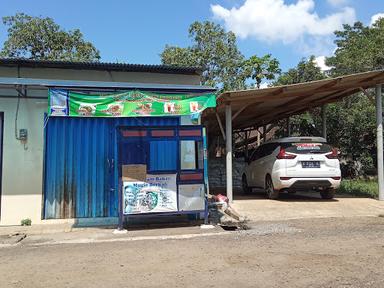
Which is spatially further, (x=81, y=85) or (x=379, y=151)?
(x=379, y=151)

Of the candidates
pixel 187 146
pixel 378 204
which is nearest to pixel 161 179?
pixel 187 146

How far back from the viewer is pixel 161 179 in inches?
374

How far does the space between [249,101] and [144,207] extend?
4872 millimetres

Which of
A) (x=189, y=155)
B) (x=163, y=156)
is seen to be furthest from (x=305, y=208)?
(x=163, y=156)

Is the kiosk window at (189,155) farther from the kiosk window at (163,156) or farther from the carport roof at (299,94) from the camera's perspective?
the carport roof at (299,94)

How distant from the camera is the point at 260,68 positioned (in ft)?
93.1

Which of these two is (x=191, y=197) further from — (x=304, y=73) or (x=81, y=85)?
(x=304, y=73)

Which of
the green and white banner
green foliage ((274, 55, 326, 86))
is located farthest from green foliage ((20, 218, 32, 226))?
green foliage ((274, 55, 326, 86))

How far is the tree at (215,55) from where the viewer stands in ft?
92.7

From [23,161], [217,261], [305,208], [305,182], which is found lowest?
[217,261]

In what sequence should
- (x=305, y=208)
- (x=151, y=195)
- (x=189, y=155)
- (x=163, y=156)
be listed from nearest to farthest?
(x=151, y=195), (x=163, y=156), (x=189, y=155), (x=305, y=208)

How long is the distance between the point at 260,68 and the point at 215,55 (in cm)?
299

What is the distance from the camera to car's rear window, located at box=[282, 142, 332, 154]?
474 inches

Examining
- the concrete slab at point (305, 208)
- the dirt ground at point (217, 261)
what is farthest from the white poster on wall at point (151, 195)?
the concrete slab at point (305, 208)
